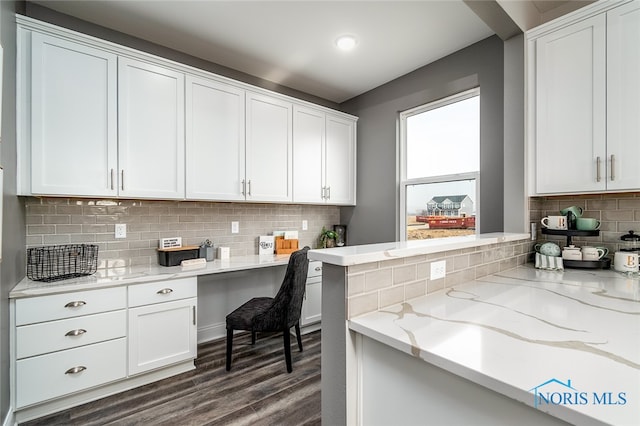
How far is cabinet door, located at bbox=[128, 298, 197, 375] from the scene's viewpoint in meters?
2.07

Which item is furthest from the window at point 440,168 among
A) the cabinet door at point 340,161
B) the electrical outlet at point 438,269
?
the electrical outlet at point 438,269

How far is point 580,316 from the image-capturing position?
1005mm

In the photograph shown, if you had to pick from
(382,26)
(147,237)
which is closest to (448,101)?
(382,26)


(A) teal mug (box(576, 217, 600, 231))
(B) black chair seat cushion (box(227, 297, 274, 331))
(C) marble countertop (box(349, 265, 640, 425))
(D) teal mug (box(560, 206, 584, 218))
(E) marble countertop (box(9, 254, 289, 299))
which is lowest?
(B) black chair seat cushion (box(227, 297, 274, 331))

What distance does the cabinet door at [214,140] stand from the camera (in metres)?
2.53

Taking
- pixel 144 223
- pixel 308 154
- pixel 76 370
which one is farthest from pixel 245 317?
pixel 308 154

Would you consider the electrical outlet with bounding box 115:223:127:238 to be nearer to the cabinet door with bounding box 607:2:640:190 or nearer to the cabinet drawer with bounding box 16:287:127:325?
the cabinet drawer with bounding box 16:287:127:325

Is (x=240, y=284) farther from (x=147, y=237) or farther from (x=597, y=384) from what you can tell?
(x=597, y=384)

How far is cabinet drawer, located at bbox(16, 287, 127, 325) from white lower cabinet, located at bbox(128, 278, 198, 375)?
97 millimetres

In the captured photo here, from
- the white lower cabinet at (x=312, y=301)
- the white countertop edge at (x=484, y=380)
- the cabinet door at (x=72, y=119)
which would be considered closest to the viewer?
the white countertop edge at (x=484, y=380)

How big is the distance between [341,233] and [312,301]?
1.05 metres

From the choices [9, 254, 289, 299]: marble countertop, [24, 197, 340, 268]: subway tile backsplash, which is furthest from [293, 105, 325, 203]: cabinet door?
[9, 254, 289, 299]: marble countertop

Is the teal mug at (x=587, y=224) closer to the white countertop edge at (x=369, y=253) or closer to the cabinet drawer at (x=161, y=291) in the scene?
the white countertop edge at (x=369, y=253)

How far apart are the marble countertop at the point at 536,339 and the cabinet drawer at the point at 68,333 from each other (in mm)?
1835
